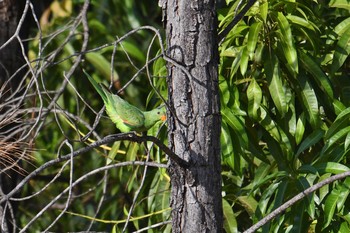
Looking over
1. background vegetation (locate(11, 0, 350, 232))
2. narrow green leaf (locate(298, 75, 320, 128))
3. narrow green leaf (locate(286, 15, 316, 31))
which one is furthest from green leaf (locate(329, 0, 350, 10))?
narrow green leaf (locate(298, 75, 320, 128))

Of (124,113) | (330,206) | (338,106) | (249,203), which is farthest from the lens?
(249,203)

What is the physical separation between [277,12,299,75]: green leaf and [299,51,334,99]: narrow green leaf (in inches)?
4.7

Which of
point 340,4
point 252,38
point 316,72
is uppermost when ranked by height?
point 340,4

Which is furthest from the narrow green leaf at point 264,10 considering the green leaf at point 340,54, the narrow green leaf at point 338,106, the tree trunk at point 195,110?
the tree trunk at point 195,110

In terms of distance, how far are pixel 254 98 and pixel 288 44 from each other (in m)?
0.26

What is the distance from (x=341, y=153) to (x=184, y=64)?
0.89 meters

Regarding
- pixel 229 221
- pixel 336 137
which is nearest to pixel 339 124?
pixel 336 137

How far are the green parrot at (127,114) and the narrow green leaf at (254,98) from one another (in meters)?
0.50

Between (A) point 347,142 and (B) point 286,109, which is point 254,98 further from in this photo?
(A) point 347,142

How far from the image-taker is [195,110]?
2.60 metres

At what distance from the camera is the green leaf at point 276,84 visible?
10.8ft

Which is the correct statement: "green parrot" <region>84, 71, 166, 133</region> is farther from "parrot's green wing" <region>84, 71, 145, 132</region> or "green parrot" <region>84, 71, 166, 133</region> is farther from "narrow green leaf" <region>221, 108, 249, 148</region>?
"narrow green leaf" <region>221, 108, 249, 148</region>

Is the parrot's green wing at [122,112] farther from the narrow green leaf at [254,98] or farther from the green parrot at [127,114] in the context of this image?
the narrow green leaf at [254,98]

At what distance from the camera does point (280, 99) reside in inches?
129
